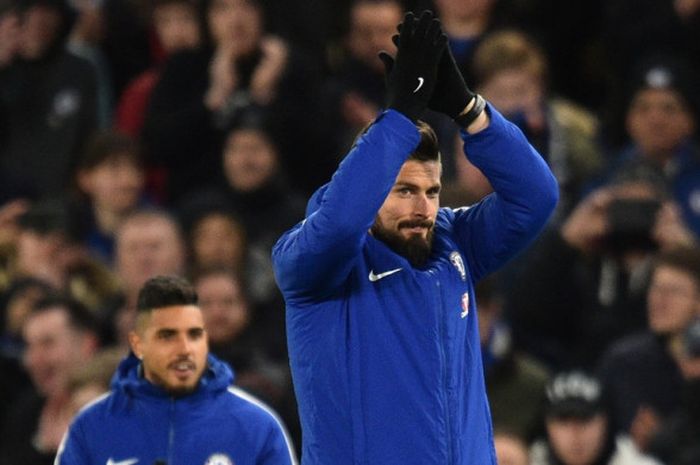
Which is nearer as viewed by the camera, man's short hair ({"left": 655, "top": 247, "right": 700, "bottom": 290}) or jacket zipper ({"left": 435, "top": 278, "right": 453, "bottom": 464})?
jacket zipper ({"left": 435, "top": 278, "right": 453, "bottom": 464})

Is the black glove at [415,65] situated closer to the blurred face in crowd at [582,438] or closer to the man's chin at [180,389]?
the man's chin at [180,389]

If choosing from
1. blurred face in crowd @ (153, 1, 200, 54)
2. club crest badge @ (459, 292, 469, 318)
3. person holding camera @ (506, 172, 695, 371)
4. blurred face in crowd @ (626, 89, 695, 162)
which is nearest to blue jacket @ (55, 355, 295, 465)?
club crest badge @ (459, 292, 469, 318)

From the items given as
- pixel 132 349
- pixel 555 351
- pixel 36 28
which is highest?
pixel 36 28

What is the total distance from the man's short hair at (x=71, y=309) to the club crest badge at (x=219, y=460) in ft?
10.0

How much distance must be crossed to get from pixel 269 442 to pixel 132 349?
24.4 inches

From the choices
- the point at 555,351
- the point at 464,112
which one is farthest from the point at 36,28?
the point at 464,112

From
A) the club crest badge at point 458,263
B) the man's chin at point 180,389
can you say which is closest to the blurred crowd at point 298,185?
the man's chin at point 180,389

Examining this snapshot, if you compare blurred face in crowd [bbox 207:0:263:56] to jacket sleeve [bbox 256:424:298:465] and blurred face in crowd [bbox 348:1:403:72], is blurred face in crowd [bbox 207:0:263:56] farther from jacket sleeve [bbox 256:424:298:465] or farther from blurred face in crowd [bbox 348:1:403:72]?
jacket sleeve [bbox 256:424:298:465]

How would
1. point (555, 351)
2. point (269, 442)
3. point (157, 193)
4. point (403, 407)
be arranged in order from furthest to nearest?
point (157, 193) → point (555, 351) → point (269, 442) → point (403, 407)

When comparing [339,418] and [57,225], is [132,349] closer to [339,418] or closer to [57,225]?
[339,418]

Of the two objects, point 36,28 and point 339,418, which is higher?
point 36,28

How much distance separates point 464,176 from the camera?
996 cm

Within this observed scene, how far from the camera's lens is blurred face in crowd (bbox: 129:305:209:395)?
22.3 feet

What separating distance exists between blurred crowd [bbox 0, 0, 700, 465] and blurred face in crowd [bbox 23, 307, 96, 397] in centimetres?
1
